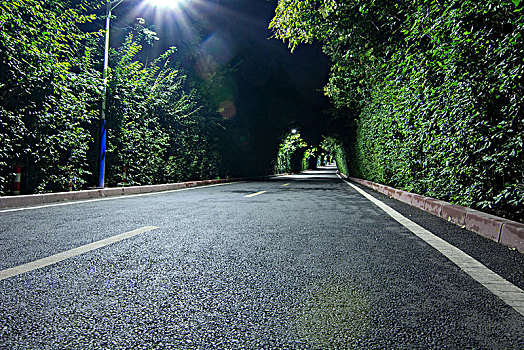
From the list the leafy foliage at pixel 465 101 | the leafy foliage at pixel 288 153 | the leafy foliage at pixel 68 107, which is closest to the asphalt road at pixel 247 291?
the leafy foliage at pixel 465 101

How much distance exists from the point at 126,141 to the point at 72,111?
2574mm

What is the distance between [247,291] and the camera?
2.50 m

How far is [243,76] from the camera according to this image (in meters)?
28.0

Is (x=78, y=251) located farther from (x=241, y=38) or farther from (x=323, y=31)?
(x=241, y=38)

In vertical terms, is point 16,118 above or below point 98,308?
above

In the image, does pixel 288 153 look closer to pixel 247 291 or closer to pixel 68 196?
pixel 68 196

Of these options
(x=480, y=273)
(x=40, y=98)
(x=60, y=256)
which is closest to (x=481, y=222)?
(x=480, y=273)

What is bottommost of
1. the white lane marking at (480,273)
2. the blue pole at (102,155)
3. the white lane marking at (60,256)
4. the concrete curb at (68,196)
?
the concrete curb at (68,196)

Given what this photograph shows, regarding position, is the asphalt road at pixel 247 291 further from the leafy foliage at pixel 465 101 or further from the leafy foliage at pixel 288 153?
the leafy foliage at pixel 288 153

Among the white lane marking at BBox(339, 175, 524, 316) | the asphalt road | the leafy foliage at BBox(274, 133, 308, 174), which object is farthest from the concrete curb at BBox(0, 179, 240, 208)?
the leafy foliage at BBox(274, 133, 308, 174)

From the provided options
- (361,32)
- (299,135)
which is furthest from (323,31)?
(299,135)

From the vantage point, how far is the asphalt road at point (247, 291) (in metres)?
1.84

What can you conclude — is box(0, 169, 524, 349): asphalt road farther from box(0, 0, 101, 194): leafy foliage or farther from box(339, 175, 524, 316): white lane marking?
box(0, 0, 101, 194): leafy foliage

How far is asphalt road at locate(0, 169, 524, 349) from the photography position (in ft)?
6.05
